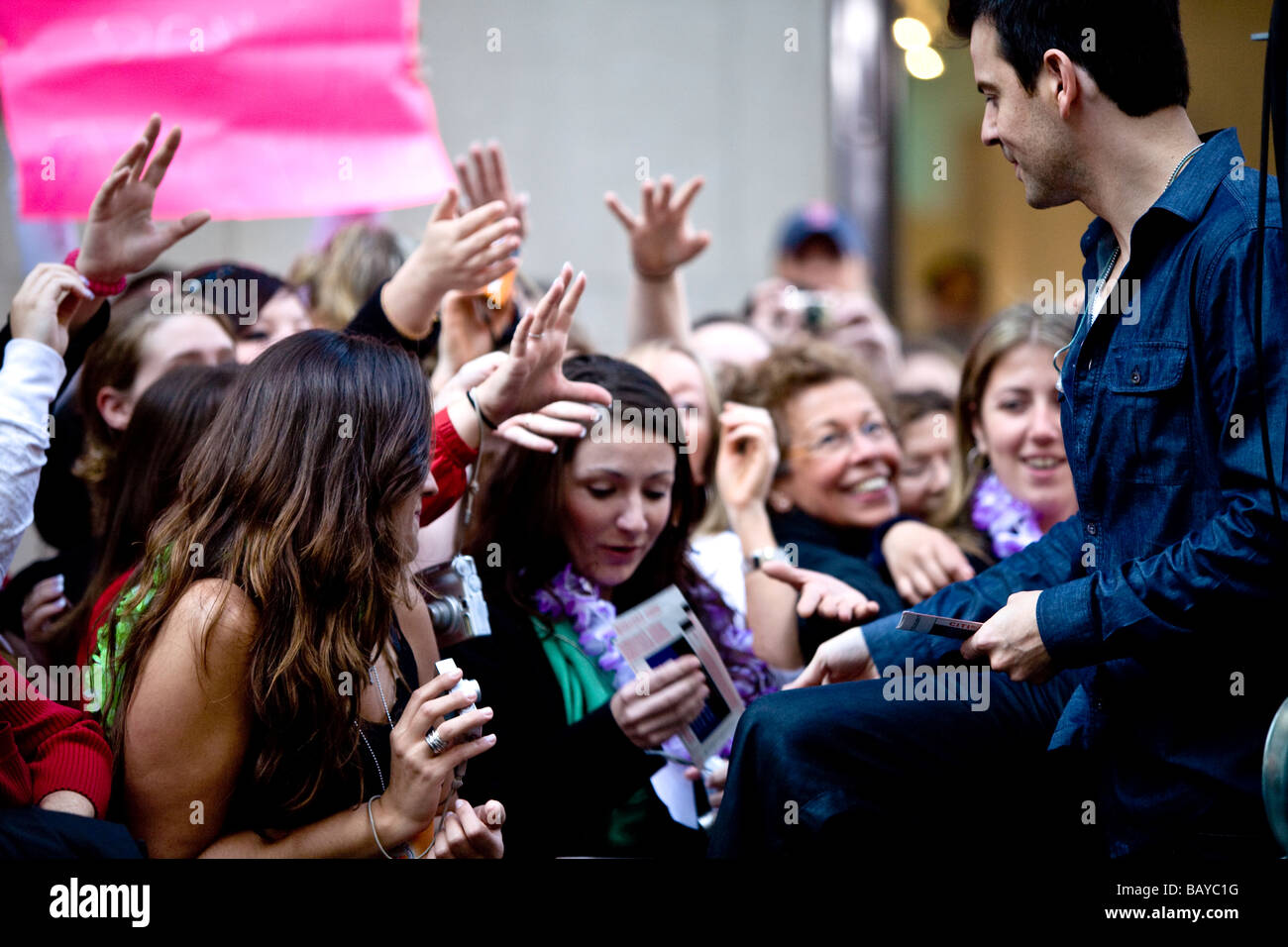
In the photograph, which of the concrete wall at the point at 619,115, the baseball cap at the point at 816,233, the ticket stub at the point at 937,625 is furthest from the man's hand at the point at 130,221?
the concrete wall at the point at 619,115

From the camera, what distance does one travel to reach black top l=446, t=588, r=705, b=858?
2367mm

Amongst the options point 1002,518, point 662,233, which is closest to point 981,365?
point 1002,518

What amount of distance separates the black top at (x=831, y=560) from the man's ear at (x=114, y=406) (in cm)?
149

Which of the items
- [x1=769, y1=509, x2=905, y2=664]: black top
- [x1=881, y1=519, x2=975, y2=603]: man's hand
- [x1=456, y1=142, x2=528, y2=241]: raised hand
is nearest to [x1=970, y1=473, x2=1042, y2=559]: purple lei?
[x1=881, y1=519, x2=975, y2=603]: man's hand

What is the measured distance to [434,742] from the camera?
1.91 metres

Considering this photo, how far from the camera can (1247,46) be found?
10.7 ft

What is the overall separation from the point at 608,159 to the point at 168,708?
512 centimetres

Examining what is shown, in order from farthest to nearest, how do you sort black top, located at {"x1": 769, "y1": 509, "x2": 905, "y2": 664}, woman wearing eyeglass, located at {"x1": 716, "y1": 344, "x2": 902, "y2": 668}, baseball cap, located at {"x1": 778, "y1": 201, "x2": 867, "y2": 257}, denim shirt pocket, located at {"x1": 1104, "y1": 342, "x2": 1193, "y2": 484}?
baseball cap, located at {"x1": 778, "y1": 201, "x2": 867, "y2": 257} < woman wearing eyeglass, located at {"x1": 716, "y1": 344, "x2": 902, "y2": 668} < black top, located at {"x1": 769, "y1": 509, "x2": 905, "y2": 664} < denim shirt pocket, located at {"x1": 1104, "y1": 342, "x2": 1193, "y2": 484}

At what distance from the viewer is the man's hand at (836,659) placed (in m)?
2.21

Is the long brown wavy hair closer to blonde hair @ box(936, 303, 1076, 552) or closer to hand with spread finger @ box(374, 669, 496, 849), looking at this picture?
hand with spread finger @ box(374, 669, 496, 849)

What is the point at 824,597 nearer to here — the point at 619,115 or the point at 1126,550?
the point at 1126,550

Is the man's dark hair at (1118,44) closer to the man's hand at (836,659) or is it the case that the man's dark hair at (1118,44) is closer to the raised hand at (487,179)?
the man's hand at (836,659)

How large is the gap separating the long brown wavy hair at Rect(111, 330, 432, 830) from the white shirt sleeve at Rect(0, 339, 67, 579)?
0.19 meters
